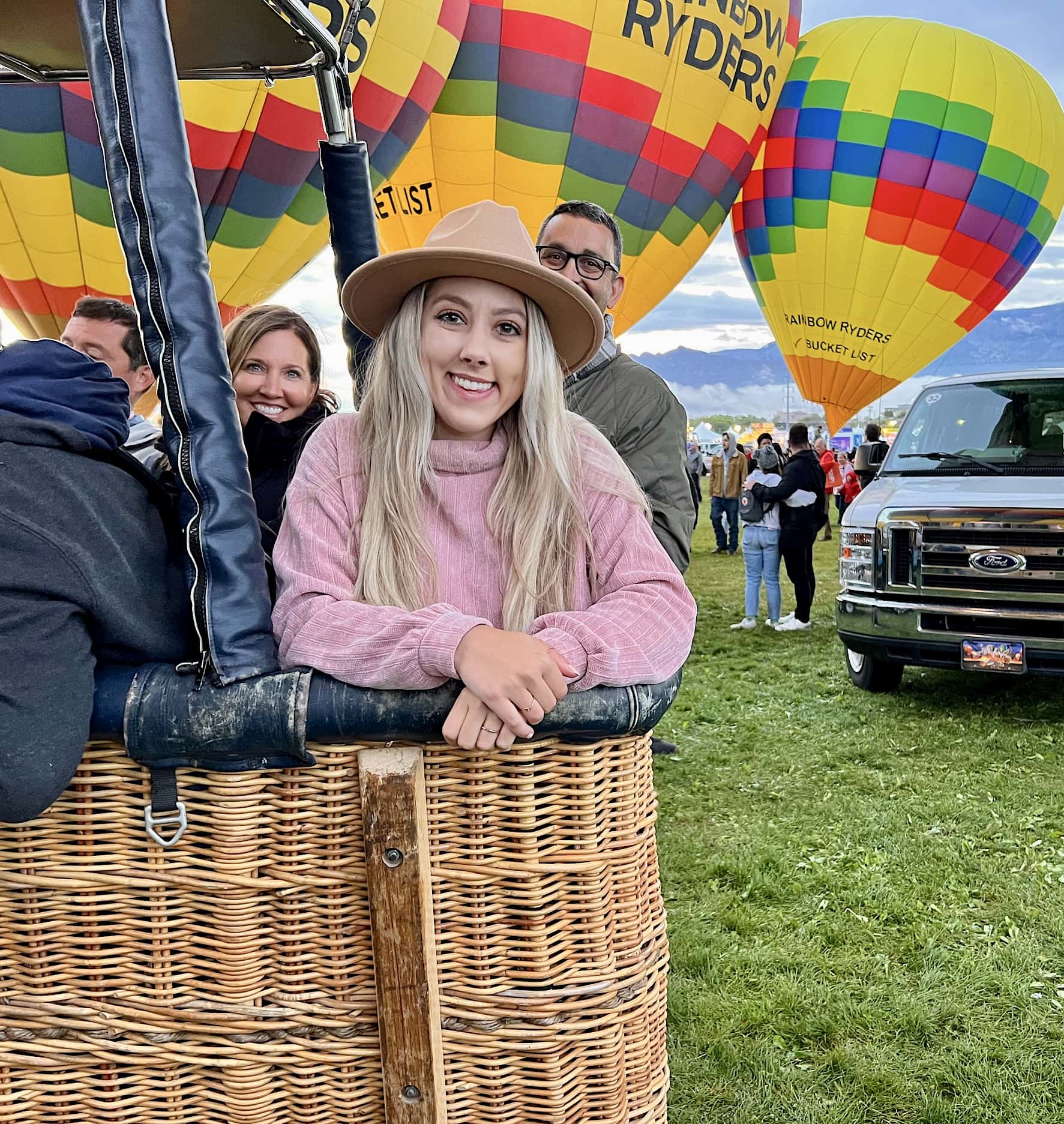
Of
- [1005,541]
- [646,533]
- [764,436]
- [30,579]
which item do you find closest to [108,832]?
[30,579]

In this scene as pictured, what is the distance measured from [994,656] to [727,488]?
8.32 meters

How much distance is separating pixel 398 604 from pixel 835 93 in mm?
12039

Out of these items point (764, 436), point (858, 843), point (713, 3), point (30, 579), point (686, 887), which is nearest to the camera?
point (30, 579)

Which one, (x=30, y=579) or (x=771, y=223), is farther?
(x=771, y=223)

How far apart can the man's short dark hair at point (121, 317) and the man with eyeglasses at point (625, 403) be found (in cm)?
104

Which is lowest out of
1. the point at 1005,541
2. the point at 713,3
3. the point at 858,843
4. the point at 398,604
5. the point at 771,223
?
the point at 858,843

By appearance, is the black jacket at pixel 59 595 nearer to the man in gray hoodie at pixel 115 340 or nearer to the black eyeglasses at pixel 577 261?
the man in gray hoodie at pixel 115 340

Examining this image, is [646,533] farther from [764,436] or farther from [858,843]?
[764,436]

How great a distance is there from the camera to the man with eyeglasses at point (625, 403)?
8.12 ft

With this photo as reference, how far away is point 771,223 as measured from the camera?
12367 millimetres

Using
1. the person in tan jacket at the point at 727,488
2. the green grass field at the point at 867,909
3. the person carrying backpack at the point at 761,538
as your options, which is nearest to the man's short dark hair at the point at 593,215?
the green grass field at the point at 867,909

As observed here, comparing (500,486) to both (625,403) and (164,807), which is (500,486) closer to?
(164,807)

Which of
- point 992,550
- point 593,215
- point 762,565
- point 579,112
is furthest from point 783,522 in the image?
point 593,215

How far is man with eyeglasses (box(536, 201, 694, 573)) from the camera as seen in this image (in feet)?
8.12
